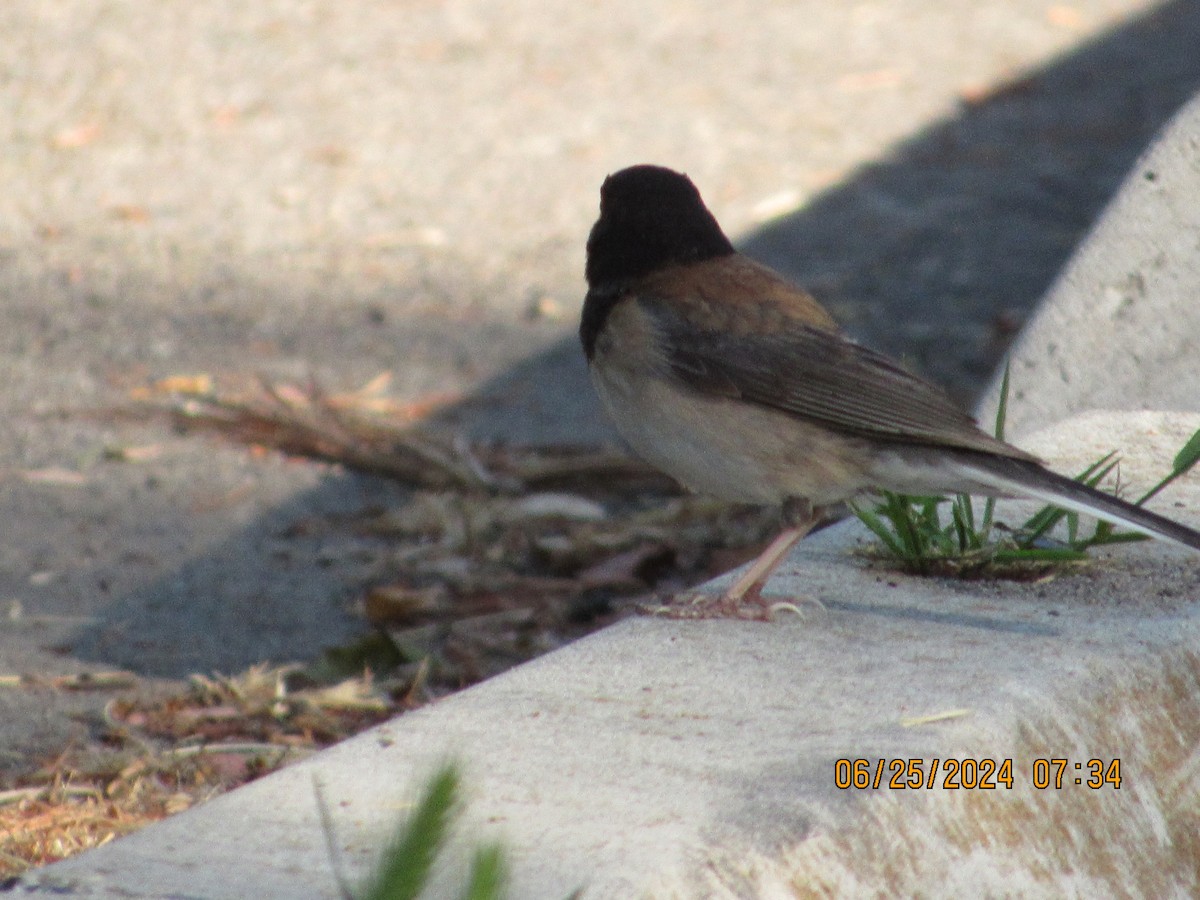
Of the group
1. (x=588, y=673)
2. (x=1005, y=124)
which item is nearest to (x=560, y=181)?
(x=1005, y=124)

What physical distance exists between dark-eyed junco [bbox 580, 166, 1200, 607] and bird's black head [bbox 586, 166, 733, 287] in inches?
2.4

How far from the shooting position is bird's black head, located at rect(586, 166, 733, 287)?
4.23 metres

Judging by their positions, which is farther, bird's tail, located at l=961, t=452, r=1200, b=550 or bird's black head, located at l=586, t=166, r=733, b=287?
bird's black head, located at l=586, t=166, r=733, b=287

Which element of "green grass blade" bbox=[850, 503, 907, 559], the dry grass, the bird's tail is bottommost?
the dry grass

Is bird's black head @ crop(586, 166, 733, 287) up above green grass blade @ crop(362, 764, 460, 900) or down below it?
above

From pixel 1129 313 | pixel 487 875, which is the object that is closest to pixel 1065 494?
pixel 1129 313

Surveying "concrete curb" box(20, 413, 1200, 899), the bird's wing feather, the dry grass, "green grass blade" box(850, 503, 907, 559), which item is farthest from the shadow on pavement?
"concrete curb" box(20, 413, 1200, 899)

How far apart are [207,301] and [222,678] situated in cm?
420

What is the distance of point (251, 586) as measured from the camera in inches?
212

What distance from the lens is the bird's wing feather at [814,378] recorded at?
12.2ft

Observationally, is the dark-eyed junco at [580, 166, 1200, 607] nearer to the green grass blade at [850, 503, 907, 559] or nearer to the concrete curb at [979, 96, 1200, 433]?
the green grass blade at [850, 503, 907, 559]

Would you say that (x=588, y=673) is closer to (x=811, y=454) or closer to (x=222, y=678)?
(x=811, y=454)

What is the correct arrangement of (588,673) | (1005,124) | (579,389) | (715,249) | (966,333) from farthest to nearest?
(1005,124)
(966,333)
(579,389)
(715,249)
(588,673)

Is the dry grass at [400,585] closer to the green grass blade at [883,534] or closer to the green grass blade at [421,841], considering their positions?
the green grass blade at [883,534]
